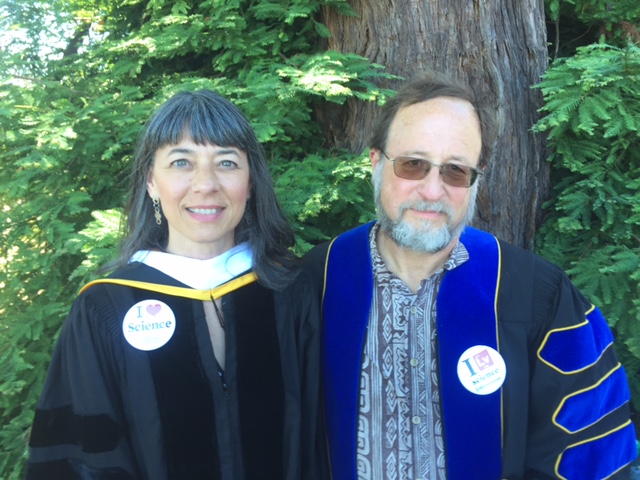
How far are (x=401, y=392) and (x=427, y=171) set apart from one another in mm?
792

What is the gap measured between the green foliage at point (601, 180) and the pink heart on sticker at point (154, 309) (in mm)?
2219

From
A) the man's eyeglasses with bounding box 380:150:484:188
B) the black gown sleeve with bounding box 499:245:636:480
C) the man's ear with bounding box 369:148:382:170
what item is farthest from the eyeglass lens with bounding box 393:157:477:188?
the black gown sleeve with bounding box 499:245:636:480

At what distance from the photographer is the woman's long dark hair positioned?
200 cm

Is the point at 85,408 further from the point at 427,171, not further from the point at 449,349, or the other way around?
the point at 427,171

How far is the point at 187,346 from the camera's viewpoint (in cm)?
197

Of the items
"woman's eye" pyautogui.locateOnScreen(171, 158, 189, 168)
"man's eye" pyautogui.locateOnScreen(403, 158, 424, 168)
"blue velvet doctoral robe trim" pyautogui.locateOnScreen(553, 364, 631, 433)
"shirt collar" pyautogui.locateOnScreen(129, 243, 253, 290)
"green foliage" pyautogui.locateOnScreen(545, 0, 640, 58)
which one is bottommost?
"blue velvet doctoral robe trim" pyautogui.locateOnScreen(553, 364, 631, 433)

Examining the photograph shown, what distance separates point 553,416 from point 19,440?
2603 mm

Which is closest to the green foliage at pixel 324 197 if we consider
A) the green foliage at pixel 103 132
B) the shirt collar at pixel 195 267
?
the green foliage at pixel 103 132

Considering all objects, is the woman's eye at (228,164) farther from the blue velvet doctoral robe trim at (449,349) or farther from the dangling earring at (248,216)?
the blue velvet doctoral robe trim at (449,349)

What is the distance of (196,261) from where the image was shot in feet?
6.84

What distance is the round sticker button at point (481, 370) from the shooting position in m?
2.04

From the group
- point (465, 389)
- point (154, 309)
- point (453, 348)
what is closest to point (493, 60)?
point (453, 348)

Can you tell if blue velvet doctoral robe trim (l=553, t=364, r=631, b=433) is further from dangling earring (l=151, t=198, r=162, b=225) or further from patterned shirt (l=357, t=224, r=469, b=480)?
dangling earring (l=151, t=198, r=162, b=225)

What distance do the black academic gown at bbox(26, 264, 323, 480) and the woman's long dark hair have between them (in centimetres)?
17
